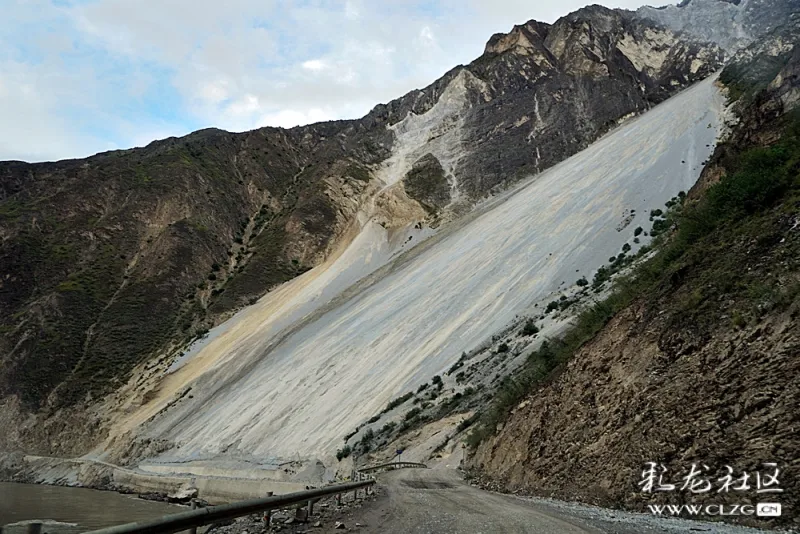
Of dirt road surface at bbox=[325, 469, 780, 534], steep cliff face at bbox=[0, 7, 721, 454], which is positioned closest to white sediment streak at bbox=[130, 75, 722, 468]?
steep cliff face at bbox=[0, 7, 721, 454]

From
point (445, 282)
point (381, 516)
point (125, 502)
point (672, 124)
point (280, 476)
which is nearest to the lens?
point (381, 516)

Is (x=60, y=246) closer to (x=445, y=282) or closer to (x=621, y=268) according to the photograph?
(x=445, y=282)

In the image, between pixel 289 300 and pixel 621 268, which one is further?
pixel 289 300

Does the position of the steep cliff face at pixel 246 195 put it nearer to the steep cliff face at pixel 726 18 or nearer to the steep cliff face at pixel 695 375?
the steep cliff face at pixel 726 18

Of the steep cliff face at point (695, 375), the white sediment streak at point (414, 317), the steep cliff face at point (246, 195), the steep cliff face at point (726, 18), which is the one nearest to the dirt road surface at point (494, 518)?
the steep cliff face at point (695, 375)

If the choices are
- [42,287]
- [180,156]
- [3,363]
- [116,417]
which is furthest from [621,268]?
[180,156]

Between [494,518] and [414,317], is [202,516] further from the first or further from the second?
[414,317]

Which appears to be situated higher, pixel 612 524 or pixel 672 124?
pixel 672 124
